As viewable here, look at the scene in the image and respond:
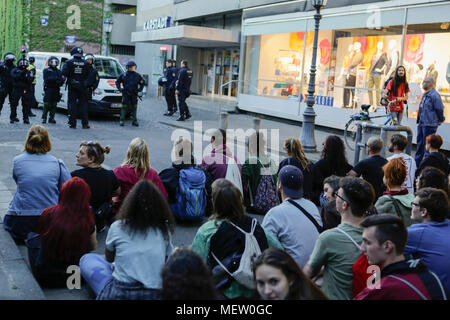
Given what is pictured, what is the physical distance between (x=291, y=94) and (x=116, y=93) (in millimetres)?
7166

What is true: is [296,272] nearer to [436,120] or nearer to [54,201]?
[54,201]

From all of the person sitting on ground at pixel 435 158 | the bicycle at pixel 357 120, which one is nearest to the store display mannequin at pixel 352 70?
the bicycle at pixel 357 120

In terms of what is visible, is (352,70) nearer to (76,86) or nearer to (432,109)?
(432,109)

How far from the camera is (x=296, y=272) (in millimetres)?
2748

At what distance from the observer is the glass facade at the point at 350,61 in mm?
14898

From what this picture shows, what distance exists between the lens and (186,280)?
2.36m

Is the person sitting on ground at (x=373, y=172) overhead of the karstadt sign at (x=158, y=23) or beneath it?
beneath

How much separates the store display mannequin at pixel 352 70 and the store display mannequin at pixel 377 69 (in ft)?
2.34

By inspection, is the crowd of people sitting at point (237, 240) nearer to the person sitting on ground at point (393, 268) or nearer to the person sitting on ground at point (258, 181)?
the person sitting on ground at point (393, 268)

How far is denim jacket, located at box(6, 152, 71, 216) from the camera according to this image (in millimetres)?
5691

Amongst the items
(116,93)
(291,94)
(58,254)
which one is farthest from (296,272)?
(291,94)

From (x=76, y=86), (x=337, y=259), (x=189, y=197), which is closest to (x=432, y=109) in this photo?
(x=189, y=197)

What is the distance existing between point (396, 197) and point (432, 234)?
1.09 meters

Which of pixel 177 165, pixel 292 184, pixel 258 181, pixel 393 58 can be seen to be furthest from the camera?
pixel 393 58
